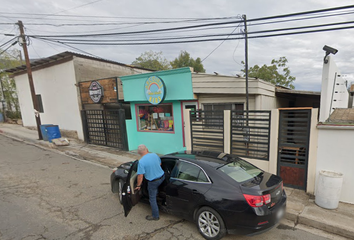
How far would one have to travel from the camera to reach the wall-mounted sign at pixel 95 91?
10.4 m

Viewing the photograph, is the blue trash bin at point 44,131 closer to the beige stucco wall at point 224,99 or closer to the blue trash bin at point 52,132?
the blue trash bin at point 52,132

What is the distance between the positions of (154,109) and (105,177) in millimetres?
4230

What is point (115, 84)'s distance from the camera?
9.90m

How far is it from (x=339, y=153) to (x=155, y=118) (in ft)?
23.7

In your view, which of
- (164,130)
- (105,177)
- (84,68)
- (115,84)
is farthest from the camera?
(84,68)

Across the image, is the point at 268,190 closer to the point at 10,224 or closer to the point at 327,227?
the point at 327,227

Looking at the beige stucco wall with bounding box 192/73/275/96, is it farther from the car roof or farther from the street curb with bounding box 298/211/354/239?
the street curb with bounding box 298/211/354/239

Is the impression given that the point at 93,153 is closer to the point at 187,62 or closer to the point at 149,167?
the point at 149,167

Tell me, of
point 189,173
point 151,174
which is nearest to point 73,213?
point 151,174

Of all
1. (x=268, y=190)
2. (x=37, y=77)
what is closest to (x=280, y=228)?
(x=268, y=190)

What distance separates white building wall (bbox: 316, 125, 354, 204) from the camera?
414 centimetres

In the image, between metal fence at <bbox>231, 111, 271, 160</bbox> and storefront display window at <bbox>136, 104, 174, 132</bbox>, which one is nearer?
metal fence at <bbox>231, 111, 271, 160</bbox>

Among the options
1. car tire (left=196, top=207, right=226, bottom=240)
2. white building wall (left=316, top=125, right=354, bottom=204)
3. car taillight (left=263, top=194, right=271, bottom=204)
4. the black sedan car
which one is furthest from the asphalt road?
white building wall (left=316, top=125, right=354, bottom=204)

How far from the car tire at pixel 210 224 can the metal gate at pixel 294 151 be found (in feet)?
9.80
